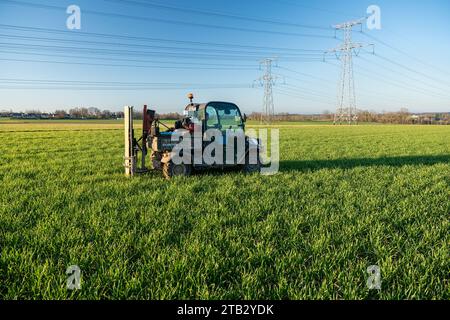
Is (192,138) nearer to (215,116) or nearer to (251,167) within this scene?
(215,116)

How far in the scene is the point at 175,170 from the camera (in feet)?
25.4

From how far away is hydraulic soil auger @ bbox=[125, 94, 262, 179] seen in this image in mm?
7609

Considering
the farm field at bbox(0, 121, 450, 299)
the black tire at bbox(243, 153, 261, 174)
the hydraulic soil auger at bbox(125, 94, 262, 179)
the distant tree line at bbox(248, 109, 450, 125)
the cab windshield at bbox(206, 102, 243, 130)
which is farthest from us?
the distant tree line at bbox(248, 109, 450, 125)

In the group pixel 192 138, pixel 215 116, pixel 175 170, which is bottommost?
pixel 175 170

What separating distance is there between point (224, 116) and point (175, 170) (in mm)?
1862

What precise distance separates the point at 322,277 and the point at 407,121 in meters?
89.5

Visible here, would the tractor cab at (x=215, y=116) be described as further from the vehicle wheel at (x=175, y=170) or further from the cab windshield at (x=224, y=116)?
the vehicle wheel at (x=175, y=170)

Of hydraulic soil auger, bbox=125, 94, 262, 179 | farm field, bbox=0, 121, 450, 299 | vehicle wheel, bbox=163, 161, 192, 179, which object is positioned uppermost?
hydraulic soil auger, bbox=125, 94, 262, 179

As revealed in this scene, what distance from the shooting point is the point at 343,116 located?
2475 inches

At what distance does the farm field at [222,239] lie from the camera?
112 inches

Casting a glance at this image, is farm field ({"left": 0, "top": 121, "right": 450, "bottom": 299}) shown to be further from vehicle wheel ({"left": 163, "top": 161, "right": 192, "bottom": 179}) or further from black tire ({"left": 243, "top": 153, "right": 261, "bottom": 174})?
black tire ({"left": 243, "top": 153, "right": 261, "bottom": 174})

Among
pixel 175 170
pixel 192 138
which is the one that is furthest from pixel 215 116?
pixel 175 170

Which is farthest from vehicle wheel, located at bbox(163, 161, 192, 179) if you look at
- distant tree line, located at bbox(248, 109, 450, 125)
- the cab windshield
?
distant tree line, located at bbox(248, 109, 450, 125)

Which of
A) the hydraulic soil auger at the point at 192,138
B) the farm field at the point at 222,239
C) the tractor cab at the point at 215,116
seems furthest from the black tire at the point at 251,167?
the farm field at the point at 222,239
